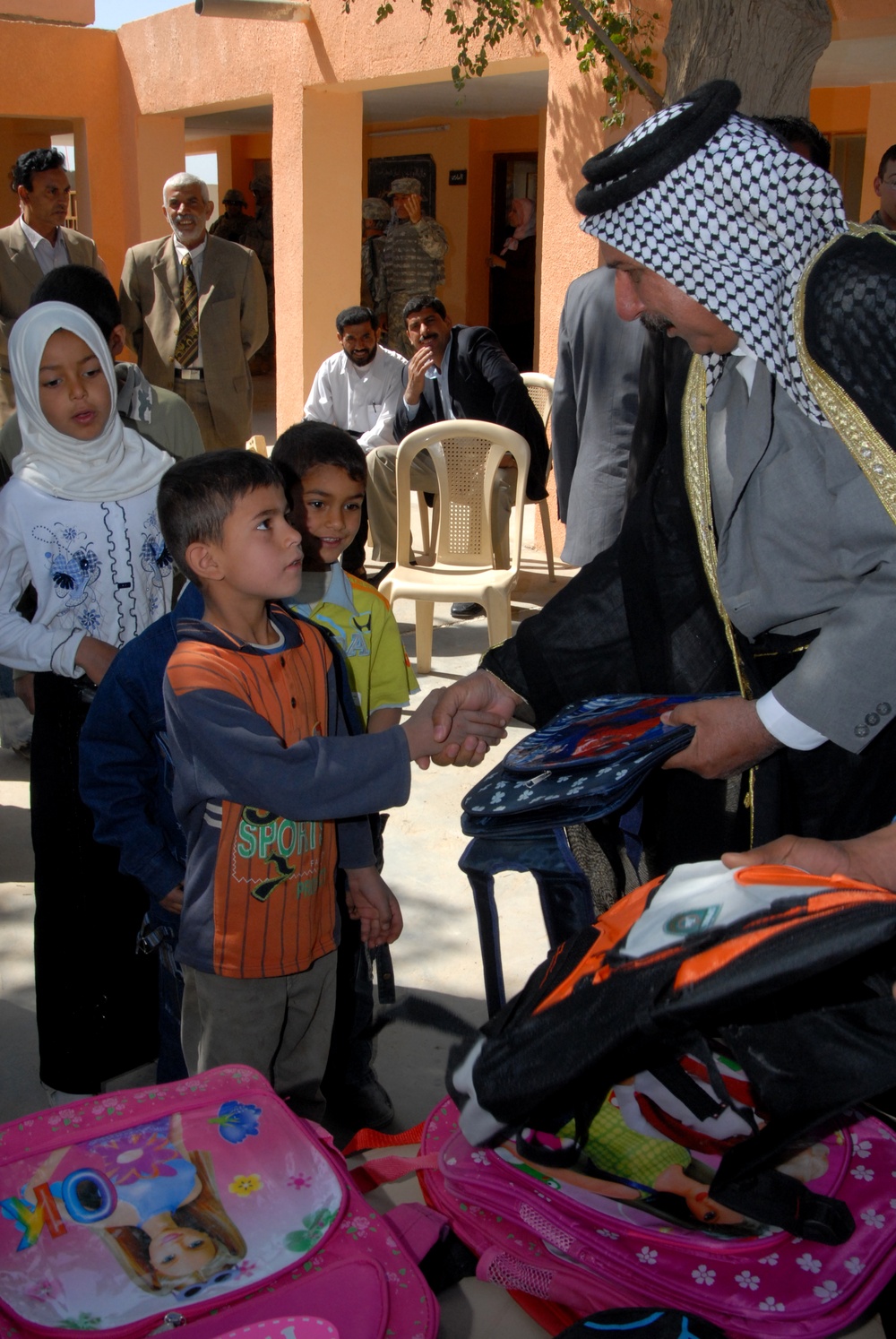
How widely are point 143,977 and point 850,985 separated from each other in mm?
1788

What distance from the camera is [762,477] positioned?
183 centimetres

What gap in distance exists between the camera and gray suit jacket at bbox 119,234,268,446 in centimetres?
693

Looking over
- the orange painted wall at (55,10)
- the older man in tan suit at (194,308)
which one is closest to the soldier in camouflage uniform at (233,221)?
the orange painted wall at (55,10)

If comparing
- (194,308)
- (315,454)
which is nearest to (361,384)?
(194,308)

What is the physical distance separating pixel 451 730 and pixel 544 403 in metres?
5.79

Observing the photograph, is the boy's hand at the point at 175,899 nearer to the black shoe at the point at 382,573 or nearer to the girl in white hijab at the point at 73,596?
the girl in white hijab at the point at 73,596

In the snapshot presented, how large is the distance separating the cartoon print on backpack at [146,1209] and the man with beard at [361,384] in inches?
242

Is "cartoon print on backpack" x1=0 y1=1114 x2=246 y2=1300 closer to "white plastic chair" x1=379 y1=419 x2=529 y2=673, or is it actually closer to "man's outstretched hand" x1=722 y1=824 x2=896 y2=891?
"man's outstretched hand" x1=722 y1=824 x2=896 y2=891

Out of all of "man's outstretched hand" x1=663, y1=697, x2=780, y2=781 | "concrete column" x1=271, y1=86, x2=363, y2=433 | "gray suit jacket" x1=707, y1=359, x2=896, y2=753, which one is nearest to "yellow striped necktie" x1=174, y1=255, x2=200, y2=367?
"concrete column" x1=271, y1=86, x2=363, y2=433

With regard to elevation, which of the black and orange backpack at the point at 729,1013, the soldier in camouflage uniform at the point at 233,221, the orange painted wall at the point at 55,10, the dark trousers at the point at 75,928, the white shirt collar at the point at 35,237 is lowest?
the dark trousers at the point at 75,928

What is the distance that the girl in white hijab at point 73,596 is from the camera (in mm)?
2473

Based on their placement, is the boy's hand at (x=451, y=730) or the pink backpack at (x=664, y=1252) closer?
the pink backpack at (x=664, y=1252)

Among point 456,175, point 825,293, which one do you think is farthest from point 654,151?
point 456,175

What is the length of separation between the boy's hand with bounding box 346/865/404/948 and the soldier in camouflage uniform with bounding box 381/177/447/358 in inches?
401
